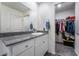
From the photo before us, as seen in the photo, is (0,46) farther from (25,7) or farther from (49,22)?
(49,22)

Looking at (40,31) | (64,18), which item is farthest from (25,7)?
(64,18)

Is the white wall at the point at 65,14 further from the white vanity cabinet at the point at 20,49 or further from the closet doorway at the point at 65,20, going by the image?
the white vanity cabinet at the point at 20,49

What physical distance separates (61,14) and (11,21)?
1701 millimetres

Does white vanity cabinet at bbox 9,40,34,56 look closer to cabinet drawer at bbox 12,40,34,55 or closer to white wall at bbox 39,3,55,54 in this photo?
cabinet drawer at bbox 12,40,34,55

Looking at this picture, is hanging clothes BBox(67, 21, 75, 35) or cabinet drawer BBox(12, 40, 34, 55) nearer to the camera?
cabinet drawer BBox(12, 40, 34, 55)

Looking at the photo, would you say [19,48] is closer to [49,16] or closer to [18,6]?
[18,6]

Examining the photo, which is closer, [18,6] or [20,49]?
[20,49]

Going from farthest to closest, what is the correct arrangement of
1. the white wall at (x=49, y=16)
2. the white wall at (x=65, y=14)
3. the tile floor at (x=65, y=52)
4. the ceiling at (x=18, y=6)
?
the white wall at (x=65, y=14), the white wall at (x=49, y=16), the tile floor at (x=65, y=52), the ceiling at (x=18, y=6)

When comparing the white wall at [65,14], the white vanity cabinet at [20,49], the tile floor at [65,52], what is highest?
the white wall at [65,14]

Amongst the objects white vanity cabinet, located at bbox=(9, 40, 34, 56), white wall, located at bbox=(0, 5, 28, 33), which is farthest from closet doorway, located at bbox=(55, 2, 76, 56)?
white vanity cabinet, located at bbox=(9, 40, 34, 56)

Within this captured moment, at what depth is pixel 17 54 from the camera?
37.4 inches

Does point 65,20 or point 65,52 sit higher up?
point 65,20

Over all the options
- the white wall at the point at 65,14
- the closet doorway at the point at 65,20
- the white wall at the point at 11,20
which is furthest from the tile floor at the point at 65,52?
the white wall at the point at 11,20

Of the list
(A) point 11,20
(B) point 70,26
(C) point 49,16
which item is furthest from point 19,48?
(B) point 70,26
